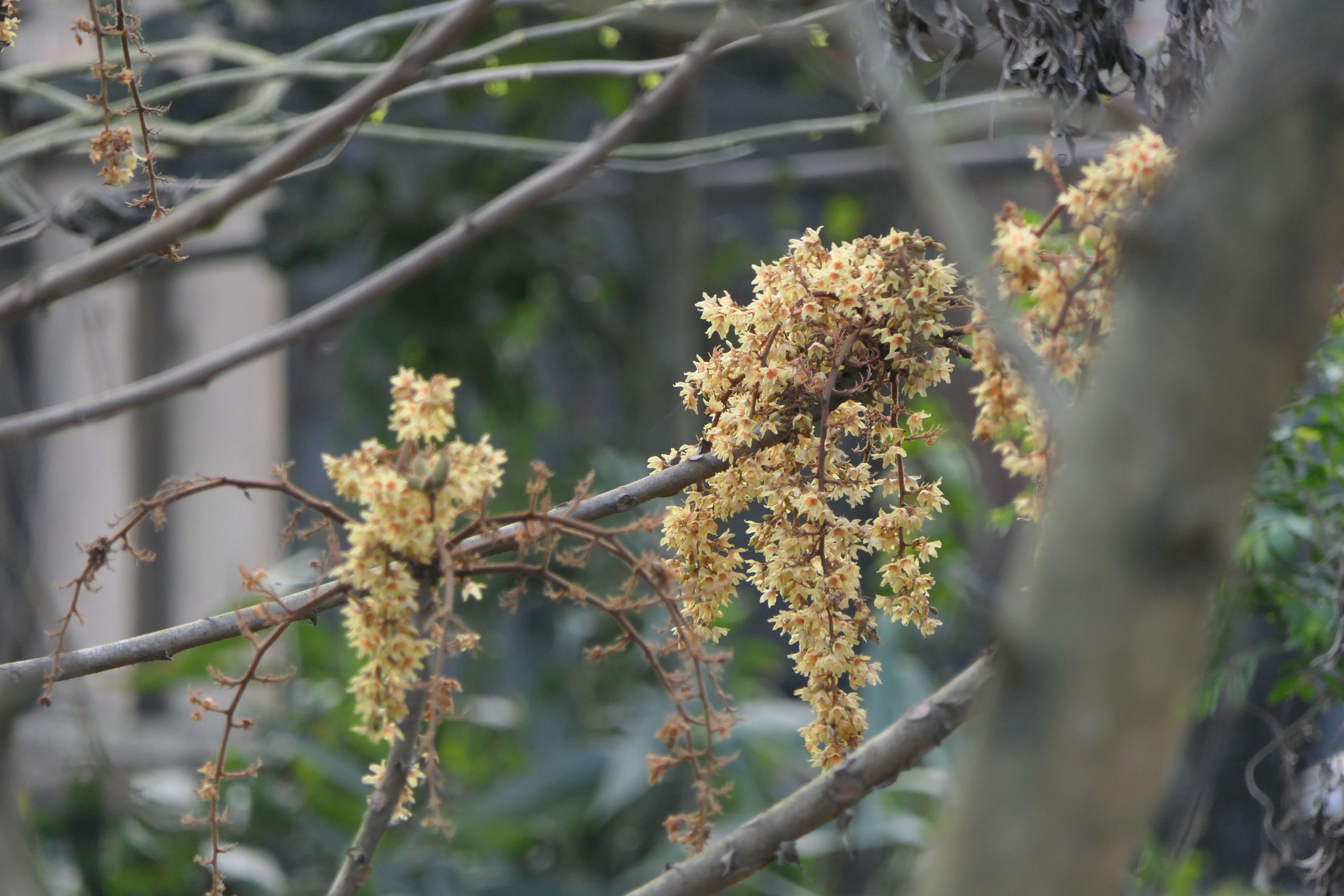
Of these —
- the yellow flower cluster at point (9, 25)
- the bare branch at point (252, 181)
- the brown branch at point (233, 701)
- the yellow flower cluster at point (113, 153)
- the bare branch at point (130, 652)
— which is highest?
the yellow flower cluster at point (9, 25)

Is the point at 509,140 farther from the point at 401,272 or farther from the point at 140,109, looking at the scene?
the point at 140,109

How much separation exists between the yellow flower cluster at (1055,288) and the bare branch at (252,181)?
13.7 inches

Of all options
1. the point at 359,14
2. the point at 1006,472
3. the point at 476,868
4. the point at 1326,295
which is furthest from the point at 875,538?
the point at 1006,472

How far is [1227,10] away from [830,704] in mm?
600

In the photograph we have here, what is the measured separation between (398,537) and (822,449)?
0.23 metres

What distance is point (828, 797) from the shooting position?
0.68m

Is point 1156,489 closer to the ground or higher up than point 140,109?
closer to the ground

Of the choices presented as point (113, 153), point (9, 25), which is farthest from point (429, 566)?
point (9, 25)

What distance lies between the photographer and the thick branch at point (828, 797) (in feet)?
2.23

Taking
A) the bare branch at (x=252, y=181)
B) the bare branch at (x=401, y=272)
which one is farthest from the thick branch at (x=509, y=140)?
the bare branch at (x=252, y=181)

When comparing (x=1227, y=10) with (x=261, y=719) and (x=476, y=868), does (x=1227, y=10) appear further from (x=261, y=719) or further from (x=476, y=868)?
(x=261, y=719)

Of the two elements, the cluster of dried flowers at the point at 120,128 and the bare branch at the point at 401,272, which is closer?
the cluster of dried flowers at the point at 120,128

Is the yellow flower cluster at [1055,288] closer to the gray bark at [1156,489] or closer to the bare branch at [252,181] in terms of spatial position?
the gray bark at [1156,489]

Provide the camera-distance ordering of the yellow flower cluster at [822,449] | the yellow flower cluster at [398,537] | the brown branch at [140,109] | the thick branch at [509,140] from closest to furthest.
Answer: the yellow flower cluster at [398,537], the yellow flower cluster at [822,449], the brown branch at [140,109], the thick branch at [509,140]
